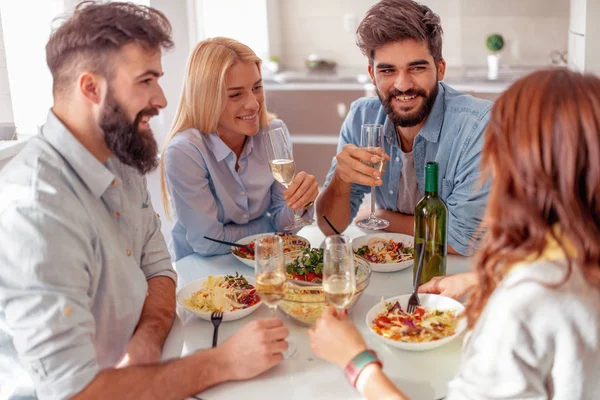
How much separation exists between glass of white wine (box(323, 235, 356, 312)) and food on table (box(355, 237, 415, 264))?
52cm

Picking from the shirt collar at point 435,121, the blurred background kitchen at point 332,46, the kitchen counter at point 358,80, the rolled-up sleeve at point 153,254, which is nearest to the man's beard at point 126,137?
the rolled-up sleeve at point 153,254

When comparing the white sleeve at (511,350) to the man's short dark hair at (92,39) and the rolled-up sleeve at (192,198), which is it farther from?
the rolled-up sleeve at (192,198)

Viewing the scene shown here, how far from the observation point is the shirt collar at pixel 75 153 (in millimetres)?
1440

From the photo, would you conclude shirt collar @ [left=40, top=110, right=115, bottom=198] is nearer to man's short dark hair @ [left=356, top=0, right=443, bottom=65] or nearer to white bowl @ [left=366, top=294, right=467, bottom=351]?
white bowl @ [left=366, top=294, right=467, bottom=351]

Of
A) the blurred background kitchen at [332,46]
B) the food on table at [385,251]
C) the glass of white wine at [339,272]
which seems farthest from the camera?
the blurred background kitchen at [332,46]

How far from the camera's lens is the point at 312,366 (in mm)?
1426

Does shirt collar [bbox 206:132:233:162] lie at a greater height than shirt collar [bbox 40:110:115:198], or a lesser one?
lesser

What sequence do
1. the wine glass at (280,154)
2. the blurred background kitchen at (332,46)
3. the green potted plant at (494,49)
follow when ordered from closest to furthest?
the wine glass at (280,154) < the blurred background kitchen at (332,46) < the green potted plant at (494,49)

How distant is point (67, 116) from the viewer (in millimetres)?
1498

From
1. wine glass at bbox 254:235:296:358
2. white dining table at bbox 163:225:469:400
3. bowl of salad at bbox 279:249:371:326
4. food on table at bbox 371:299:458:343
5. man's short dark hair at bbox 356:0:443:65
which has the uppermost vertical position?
man's short dark hair at bbox 356:0:443:65

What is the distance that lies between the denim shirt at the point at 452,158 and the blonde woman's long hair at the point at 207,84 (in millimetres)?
514

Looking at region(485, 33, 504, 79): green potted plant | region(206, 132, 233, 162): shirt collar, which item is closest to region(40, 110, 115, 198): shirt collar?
region(206, 132, 233, 162): shirt collar

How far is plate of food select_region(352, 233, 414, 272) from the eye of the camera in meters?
1.89

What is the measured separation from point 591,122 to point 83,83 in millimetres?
1062
